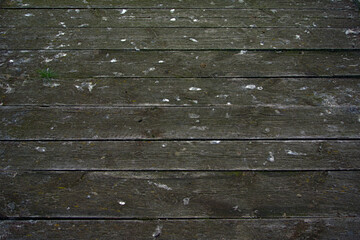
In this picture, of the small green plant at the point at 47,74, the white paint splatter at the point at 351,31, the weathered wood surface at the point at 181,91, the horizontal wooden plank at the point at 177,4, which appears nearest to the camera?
the weathered wood surface at the point at 181,91

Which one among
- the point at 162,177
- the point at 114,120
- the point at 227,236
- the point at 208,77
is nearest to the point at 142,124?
the point at 114,120

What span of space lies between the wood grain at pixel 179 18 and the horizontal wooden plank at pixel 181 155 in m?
0.96

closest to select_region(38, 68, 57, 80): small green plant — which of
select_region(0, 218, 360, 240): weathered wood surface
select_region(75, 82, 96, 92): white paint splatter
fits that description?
select_region(75, 82, 96, 92): white paint splatter

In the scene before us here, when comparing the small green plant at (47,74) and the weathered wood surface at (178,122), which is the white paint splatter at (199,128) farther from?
the small green plant at (47,74)

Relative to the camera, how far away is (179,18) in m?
2.15

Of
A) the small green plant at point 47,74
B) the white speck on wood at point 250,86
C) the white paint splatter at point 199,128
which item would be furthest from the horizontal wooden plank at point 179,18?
the white paint splatter at point 199,128

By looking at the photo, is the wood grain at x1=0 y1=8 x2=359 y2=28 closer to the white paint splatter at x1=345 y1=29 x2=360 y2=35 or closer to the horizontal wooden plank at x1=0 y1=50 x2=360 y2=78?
the white paint splatter at x1=345 y1=29 x2=360 y2=35

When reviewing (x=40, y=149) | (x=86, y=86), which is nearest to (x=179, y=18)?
(x=86, y=86)

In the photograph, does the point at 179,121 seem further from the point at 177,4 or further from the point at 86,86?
the point at 177,4

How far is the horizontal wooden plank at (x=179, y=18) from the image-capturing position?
211cm

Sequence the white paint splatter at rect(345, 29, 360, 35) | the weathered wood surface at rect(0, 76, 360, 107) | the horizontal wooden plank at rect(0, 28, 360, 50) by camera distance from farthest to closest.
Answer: the white paint splatter at rect(345, 29, 360, 35), the horizontal wooden plank at rect(0, 28, 360, 50), the weathered wood surface at rect(0, 76, 360, 107)

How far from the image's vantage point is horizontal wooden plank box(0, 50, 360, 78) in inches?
70.6

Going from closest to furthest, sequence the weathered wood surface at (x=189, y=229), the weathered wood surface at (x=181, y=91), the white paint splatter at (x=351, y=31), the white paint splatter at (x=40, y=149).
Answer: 1. the weathered wood surface at (x=189, y=229)
2. the white paint splatter at (x=40, y=149)
3. the weathered wood surface at (x=181, y=91)
4. the white paint splatter at (x=351, y=31)

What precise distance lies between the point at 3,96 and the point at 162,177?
99 cm
